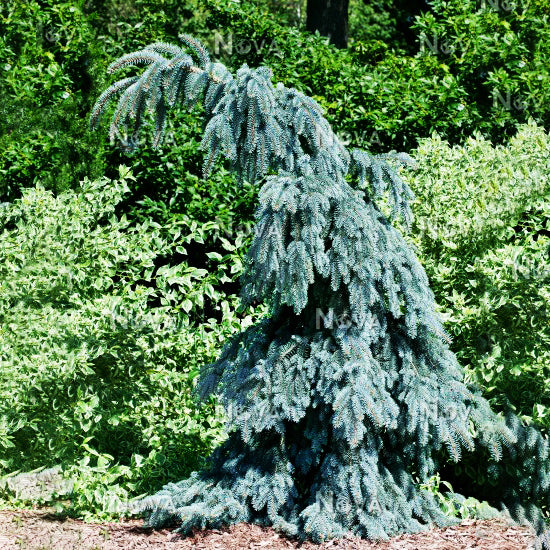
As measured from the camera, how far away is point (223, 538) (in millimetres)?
4871

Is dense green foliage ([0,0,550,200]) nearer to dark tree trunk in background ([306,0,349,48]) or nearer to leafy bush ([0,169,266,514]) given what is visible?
leafy bush ([0,169,266,514])

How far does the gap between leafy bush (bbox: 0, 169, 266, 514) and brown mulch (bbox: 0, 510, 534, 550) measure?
42cm

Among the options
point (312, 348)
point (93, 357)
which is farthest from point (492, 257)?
point (93, 357)

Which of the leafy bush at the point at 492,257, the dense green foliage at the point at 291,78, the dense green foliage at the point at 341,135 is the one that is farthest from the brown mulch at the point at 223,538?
the dense green foliage at the point at 291,78

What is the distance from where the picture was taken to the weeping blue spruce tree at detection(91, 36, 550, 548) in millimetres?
4789

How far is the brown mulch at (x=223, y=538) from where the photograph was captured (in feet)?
15.8

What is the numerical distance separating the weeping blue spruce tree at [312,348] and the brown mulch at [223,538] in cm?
8

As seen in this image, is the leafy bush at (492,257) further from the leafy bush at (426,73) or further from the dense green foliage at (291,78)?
the leafy bush at (426,73)

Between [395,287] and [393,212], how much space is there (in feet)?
1.69

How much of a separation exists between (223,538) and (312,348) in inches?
44.7

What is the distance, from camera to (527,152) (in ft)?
23.4

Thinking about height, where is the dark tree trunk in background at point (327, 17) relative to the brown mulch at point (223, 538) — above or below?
above

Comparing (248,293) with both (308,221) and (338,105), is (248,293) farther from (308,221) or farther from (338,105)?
(338,105)

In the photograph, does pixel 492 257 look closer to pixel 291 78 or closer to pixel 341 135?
pixel 341 135
